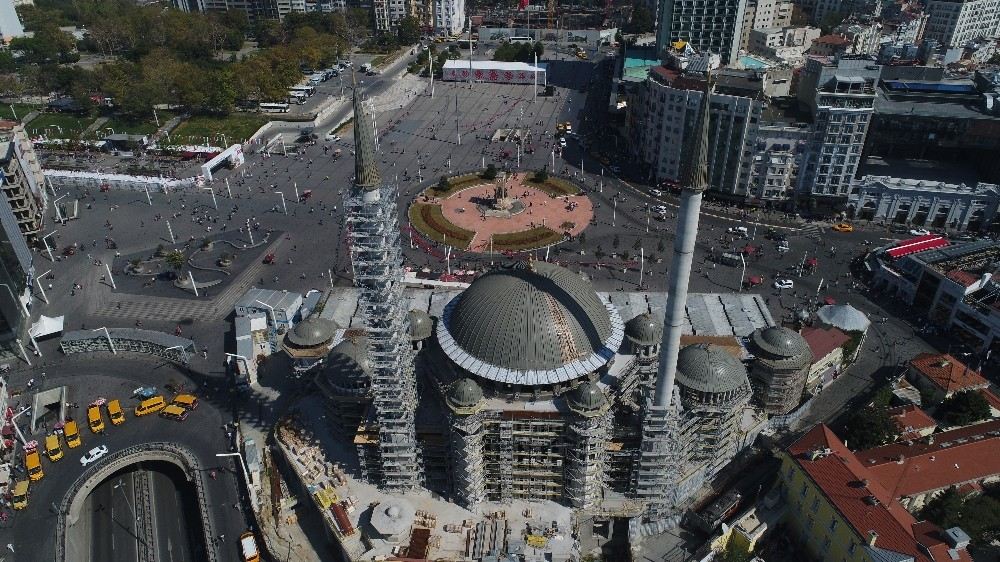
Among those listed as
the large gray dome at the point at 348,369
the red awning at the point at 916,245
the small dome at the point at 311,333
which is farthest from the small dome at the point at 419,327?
the red awning at the point at 916,245

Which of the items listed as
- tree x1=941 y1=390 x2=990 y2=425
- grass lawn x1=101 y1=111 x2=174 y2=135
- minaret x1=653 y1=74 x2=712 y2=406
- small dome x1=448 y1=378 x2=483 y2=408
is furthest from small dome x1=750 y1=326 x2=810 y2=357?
grass lawn x1=101 y1=111 x2=174 y2=135

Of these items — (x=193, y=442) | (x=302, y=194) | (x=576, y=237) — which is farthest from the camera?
(x=302, y=194)

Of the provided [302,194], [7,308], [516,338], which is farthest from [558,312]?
[302,194]

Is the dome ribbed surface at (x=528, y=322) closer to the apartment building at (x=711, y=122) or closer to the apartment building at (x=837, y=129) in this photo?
the apartment building at (x=711, y=122)

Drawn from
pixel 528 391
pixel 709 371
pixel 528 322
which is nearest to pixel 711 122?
pixel 709 371

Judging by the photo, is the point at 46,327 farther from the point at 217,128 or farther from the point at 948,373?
the point at 948,373

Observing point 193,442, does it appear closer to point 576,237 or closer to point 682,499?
point 682,499
